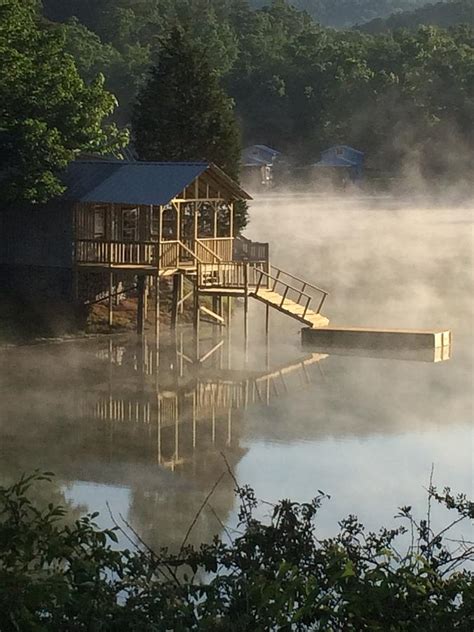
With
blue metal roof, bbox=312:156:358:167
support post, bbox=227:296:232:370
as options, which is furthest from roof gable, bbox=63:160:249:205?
blue metal roof, bbox=312:156:358:167

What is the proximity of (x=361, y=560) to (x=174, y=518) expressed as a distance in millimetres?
8767

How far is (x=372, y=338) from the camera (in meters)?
35.4

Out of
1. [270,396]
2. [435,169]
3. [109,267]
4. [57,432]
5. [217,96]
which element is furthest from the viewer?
[435,169]

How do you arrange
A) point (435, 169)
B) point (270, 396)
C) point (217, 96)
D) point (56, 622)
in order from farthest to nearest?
point (435, 169) → point (217, 96) → point (270, 396) → point (56, 622)

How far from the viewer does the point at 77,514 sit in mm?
16484

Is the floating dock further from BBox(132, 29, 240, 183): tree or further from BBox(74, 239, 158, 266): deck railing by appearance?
BBox(132, 29, 240, 183): tree

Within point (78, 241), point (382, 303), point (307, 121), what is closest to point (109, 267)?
point (78, 241)

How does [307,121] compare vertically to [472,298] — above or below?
above

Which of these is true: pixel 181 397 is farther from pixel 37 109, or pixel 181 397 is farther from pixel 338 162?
pixel 338 162

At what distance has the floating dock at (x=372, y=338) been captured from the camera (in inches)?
1375

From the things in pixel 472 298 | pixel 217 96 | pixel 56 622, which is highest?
pixel 217 96

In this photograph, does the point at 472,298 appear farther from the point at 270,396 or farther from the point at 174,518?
the point at 174,518

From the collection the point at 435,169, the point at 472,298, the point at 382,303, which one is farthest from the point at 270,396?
the point at 435,169

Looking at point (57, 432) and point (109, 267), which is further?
point (109, 267)
